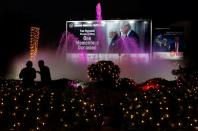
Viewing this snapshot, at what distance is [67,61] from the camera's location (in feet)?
60.2

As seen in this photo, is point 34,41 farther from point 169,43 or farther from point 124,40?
point 169,43

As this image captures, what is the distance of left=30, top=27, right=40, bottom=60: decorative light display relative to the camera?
18984 mm

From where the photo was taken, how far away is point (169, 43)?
17000 mm

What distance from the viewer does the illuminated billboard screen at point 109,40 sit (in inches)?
678

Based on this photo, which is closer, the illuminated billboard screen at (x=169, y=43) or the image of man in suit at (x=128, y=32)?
the illuminated billboard screen at (x=169, y=43)

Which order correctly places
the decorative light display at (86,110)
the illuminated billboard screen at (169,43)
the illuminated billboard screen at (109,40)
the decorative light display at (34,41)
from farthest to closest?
the decorative light display at (34,41)
the illuminated billboard screen at (109,40)
the illuminated billboard screen at (169,43)
the decorative light display at (86,110)

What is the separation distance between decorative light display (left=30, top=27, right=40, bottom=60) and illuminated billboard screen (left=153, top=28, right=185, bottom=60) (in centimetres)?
529

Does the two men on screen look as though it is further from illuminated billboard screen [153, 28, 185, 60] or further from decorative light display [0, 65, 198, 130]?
decorative light display [0, 65, 198, 130]

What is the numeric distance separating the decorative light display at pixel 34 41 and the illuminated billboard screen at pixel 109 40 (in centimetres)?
165

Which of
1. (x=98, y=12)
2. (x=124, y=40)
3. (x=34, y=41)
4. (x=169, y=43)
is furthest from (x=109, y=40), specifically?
(x=34, y=41)

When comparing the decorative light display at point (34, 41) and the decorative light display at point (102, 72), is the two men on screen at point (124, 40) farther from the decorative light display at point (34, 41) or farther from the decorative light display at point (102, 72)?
the decorative light display at point (102, 72)

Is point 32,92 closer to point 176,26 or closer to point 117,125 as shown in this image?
point 117,125

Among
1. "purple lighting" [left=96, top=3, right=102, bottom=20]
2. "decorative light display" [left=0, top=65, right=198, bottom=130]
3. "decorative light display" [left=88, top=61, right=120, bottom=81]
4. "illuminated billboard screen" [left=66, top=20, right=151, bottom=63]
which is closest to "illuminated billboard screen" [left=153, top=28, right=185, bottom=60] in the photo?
"illuminated billboard screen" [left=66, top=20, right=151, bottom=63]

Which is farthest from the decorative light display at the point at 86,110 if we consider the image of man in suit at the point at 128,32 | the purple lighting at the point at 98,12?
the purple lighting at the point at 98,12
